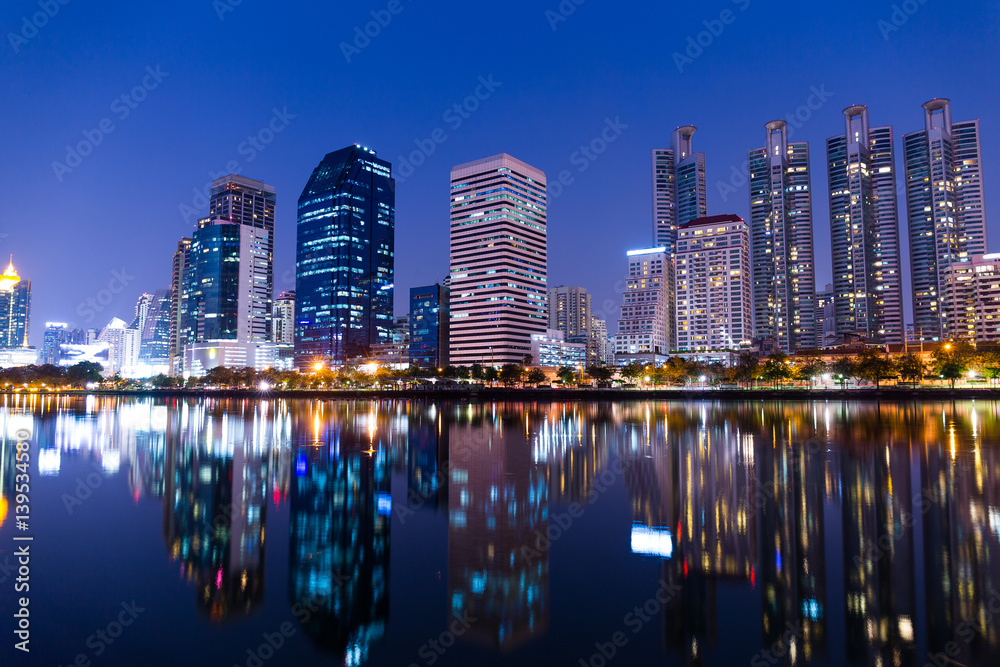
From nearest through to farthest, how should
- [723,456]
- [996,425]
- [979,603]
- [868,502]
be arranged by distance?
[979,603], [868,502], [723,456], [996,425]

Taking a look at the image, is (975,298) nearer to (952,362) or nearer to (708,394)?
(952,362)

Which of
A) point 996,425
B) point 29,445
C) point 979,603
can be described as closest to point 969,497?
point 979,603

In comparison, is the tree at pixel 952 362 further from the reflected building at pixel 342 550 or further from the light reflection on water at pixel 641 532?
the reflected building at pixel 342 550

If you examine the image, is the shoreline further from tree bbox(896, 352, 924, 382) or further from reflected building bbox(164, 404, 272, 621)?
reflected building bbox(164, 404, 272, 621)

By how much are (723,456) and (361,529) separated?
2087 cm

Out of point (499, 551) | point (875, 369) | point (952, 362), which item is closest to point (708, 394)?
point (875, 369)

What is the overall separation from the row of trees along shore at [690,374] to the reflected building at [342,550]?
11956 cm

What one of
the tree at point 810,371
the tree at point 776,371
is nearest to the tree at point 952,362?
the tree at point 810,371

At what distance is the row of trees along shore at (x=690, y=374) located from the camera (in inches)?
4557

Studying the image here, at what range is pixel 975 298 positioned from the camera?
184250 millimetres

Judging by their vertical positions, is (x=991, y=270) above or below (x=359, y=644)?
above

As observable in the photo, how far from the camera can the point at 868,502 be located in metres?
19.5

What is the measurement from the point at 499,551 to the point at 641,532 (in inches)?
176

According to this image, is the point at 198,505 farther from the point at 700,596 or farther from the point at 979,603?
the point at 979,603
